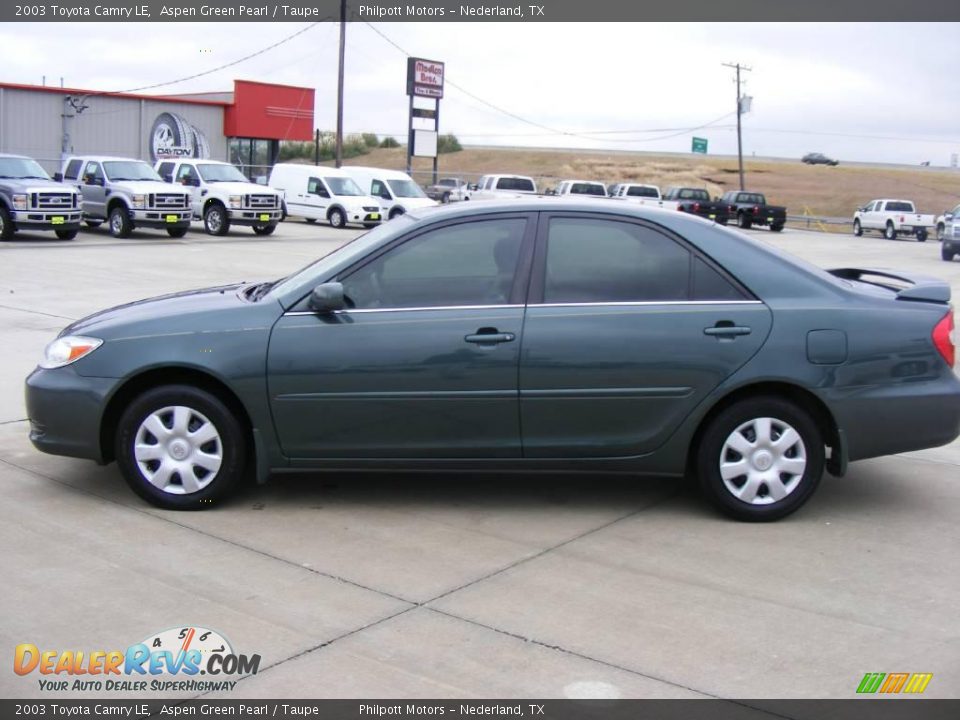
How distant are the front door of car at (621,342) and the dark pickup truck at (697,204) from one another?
1536 inches

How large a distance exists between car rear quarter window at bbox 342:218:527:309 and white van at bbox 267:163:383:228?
2912 cm

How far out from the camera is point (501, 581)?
15.7 feet

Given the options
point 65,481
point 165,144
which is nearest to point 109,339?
Answer: point 65,481

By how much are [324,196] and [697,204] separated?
60.3 ft

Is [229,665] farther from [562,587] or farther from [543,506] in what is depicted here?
[543,506]

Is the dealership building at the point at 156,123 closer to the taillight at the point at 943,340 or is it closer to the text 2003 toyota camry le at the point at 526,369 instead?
the text 2003 toyota camry le at the point at 526,369

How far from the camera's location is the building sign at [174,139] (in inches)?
1709

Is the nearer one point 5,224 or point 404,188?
point 5,224

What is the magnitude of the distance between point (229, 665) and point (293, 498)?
6.72 ft

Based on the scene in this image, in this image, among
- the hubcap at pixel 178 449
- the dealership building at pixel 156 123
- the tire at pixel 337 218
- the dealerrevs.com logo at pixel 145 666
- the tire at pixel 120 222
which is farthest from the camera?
the dealership building at pixel 156 123

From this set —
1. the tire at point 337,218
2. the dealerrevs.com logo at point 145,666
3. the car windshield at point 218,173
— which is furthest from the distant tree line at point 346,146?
the dealerrevs.com logo at point 145,666

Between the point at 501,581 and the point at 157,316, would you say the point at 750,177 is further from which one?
the point at 501,581

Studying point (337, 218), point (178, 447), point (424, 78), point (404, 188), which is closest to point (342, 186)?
point (337, 218)

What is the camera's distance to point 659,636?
424cm
